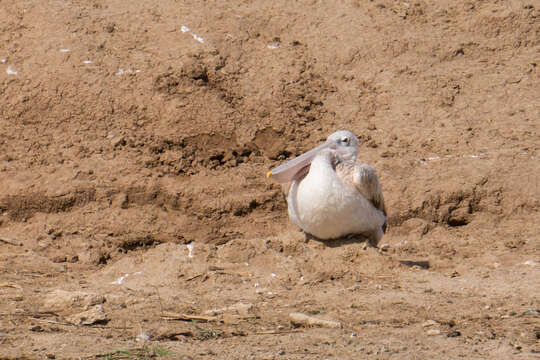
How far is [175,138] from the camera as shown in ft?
25.5

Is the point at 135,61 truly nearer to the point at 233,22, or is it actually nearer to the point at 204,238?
the point at 233,22

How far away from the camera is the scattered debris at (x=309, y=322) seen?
4.27 metres

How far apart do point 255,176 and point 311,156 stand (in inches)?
56.9

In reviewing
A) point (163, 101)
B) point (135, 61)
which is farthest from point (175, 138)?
point (135, 61)

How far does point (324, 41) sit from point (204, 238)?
329cm

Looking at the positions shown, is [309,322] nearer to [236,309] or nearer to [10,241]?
[236,309]

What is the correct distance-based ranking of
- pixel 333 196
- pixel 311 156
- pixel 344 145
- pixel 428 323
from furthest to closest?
pixel 344 145 < pixel 311 156 < pixel 333 196 < pixel 428 323

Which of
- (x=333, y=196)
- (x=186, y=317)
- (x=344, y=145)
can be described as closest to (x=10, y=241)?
(x=186, y=317)

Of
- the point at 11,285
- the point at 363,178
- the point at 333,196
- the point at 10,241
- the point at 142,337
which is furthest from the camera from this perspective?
the point at 10,241

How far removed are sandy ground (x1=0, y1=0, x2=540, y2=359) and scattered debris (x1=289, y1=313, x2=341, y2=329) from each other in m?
0.02

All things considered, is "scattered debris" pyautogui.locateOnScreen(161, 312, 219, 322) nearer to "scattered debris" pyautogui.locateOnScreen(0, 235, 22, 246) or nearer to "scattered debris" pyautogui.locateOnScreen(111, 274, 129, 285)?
→ "scattered debris" pyautogui.locateOnScreen(111, 274, 129, 285)

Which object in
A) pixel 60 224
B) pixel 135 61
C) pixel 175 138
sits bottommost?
pixel 60 224

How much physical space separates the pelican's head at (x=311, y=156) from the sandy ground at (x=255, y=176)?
0.55 m

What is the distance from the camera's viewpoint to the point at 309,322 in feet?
14.1
